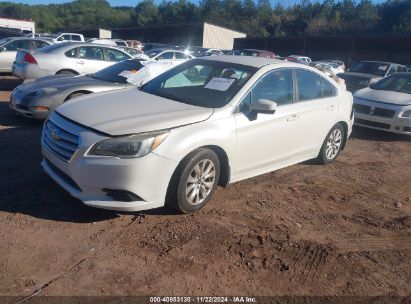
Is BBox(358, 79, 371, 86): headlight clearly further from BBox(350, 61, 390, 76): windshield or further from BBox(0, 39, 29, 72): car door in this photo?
BBox(0, 39, 29, 72): car door

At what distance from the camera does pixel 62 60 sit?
35.5ft

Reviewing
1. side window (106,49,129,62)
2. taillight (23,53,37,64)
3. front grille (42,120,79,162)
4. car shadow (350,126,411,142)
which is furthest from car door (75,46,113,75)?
front grille (42,120,79,162)

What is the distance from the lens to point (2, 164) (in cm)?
534

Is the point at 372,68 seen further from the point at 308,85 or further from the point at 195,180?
the point at 195,180

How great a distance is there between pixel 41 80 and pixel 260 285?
6270 mm

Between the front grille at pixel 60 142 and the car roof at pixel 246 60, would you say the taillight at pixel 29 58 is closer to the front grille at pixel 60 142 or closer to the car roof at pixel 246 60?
the car roof at pixel 246 60

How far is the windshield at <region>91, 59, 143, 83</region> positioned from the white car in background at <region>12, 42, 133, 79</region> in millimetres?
2680

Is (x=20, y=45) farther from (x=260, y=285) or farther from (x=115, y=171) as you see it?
(x=260, y=285)

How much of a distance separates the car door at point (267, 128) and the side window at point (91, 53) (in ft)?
24.3

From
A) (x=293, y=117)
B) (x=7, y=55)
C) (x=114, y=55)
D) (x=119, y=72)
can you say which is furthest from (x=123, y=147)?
(x=7, y=55)

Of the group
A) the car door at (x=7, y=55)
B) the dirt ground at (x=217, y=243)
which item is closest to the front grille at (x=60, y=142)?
the dirt ground at (x=217, y=243)

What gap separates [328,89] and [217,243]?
336 cm

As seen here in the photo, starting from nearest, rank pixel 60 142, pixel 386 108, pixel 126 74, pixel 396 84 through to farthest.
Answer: pixel 60 142 → pixel 126 74 → pixel 386 108 → pixel 396 84

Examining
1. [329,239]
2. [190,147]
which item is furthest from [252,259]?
[190,147]
